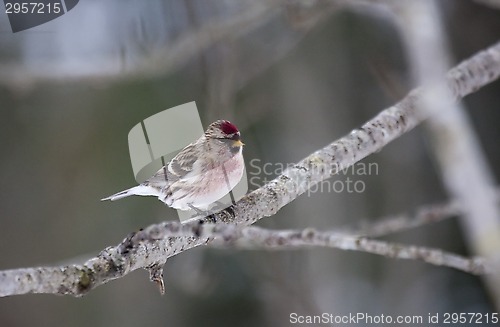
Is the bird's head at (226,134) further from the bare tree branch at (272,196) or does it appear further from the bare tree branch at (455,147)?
the bare tree branch at (455,147)

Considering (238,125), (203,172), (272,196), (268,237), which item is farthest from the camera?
(238,125)

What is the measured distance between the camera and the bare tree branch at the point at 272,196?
0.58m

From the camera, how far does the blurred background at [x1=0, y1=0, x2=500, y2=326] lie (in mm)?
1244

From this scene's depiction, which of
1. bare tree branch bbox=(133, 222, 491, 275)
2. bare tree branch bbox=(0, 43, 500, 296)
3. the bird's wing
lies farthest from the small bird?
bare tree branch bbox=(133, 222, 491, 275)

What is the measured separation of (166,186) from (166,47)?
0.44m

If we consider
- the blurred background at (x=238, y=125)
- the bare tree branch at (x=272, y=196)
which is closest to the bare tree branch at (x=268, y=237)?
the bare tree branch at (x=272, y=196)

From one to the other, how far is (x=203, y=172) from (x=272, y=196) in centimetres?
17

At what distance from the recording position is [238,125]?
1294mm

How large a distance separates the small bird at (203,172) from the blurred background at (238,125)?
17 cm

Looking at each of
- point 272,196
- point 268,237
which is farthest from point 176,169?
point 268,237

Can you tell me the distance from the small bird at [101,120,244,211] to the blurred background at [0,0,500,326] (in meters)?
0.17

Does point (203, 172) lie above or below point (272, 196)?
above

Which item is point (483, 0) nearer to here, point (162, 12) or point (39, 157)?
point (162, 12)

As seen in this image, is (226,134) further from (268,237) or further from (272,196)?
(268,237)
